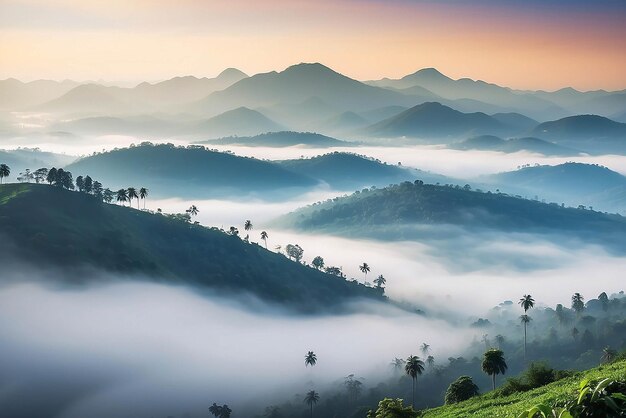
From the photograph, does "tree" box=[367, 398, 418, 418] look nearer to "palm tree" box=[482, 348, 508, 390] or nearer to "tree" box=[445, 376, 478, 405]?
"tree" box=[445, 376, 478, 405]

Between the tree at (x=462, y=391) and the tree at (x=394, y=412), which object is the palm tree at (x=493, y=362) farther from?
the tree at (x=394, y=412)

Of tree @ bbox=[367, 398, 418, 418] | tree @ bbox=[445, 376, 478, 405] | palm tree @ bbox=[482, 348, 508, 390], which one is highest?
tree @ bbox=[367, 398, 418, 418]

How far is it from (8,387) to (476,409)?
174 m

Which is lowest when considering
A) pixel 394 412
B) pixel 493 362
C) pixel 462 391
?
pixel 462 391

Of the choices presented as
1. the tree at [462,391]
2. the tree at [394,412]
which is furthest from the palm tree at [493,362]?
the tree at [394,412]

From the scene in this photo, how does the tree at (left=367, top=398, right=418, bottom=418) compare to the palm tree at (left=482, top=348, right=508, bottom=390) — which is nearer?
the tree at (left=367, top=398, right=418, bottom=418)

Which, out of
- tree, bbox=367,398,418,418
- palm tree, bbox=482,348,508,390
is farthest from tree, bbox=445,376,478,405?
tree, bbox=367,398,418,418

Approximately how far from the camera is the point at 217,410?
197 metres

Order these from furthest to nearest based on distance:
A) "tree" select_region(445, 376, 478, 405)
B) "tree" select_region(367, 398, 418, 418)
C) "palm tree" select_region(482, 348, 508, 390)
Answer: "palm tree" select_region(482, 348, 508, 390), "tree" select_region(445, 376, 478, 405), "tree" select_region(367, 398, 418, 418)

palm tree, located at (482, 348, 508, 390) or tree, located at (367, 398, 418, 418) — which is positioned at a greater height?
tree, located at (367, 398, 418, 418)

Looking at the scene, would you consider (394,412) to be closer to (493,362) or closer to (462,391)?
(462,391)

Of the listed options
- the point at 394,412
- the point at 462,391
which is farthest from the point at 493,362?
the point at 394,412

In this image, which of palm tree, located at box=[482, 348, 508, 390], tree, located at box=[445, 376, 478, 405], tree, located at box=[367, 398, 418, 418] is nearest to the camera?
tree, located at box=[367, 398, 418, 418]

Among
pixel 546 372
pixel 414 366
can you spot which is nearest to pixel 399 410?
pixel 546 372
